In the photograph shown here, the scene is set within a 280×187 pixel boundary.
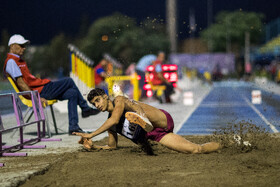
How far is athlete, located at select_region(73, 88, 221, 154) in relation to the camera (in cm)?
710

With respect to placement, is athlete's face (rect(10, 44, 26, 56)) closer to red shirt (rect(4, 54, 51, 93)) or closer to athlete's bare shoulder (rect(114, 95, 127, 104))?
red shirt (rect(4, 54, 51, 93))

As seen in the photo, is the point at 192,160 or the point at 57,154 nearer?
the point at 192,160

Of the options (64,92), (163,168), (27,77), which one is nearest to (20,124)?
(27,77)

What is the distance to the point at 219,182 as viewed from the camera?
18.5 feet

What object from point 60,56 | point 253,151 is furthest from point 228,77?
point 253,151

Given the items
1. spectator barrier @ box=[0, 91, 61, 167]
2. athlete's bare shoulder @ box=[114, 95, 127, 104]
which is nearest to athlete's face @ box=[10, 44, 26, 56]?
spectator barrier @ box=[0, 91, 61, 167]

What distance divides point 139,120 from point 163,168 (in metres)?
0.83

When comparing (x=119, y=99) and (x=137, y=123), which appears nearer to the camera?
(x=137, y=123)

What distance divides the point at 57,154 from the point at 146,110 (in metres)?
1.63

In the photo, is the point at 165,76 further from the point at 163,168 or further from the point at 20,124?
the point at 163,168

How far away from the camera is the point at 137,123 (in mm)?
7105

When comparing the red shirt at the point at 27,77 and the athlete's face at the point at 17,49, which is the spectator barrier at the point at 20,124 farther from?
the athlete's face at the point at 17,49

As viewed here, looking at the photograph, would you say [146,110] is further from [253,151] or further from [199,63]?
[199,63]

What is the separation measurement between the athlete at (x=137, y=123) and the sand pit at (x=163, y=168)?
18 cm
